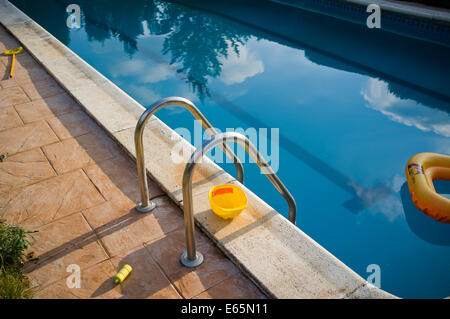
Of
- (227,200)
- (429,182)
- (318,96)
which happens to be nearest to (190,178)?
(227,200)

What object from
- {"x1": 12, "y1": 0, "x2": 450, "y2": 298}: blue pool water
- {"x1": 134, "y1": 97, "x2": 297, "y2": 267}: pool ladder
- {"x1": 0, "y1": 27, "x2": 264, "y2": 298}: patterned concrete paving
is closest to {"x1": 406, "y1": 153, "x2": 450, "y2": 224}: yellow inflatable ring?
{"x1": 12, "y1": 0, "x2": 450, "y2": 298}: blue pool water

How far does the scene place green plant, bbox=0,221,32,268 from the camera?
7.06ft

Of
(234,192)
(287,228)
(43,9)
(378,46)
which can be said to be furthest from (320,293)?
(43,9)

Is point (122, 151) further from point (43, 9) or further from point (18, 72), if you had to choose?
point (43, 9)

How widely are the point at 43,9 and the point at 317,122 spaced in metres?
9.09

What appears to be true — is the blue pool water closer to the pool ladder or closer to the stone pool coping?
the stone pool coping

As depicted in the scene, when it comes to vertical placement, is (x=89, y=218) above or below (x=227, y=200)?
below

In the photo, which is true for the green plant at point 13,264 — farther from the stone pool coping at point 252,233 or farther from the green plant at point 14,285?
the stone pool coping at point 252,233

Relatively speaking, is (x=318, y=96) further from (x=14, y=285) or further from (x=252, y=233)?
(x=14, y=285)

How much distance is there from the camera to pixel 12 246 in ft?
7.12

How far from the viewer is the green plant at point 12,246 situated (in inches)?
84.7

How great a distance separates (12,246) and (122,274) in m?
0.74

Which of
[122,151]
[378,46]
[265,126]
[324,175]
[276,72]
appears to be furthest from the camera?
[378,46]

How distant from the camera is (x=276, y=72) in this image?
6.59m
